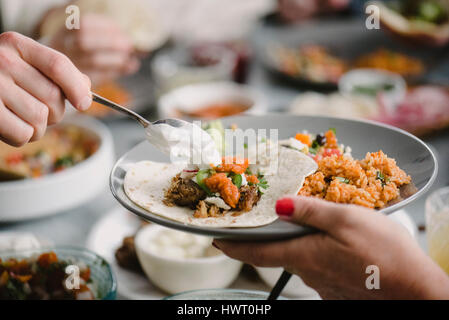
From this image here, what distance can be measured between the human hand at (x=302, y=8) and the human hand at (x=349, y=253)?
3.34 m

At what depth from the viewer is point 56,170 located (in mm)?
2352

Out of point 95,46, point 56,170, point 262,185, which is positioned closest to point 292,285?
point 262,185

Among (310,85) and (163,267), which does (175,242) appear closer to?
(163,267)

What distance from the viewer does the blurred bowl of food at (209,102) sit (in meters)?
2.71

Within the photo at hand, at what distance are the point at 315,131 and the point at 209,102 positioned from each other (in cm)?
141

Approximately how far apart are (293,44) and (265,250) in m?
3.29

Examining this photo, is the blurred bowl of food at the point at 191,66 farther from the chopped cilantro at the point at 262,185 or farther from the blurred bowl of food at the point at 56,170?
the chopped cilantro at the point at 262,185

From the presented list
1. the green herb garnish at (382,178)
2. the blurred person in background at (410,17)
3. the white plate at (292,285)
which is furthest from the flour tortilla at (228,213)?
the blurred person in background at (410,17)

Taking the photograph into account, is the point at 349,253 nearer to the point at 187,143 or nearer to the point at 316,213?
the point at 316,213

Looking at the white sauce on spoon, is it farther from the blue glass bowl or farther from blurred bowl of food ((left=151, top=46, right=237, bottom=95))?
blurred bowl of food ((left=151, top=46, right=237, bottom=95))

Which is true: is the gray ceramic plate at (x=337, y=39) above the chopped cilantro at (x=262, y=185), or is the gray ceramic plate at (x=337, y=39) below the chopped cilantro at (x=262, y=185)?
above

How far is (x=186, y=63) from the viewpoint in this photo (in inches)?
131
